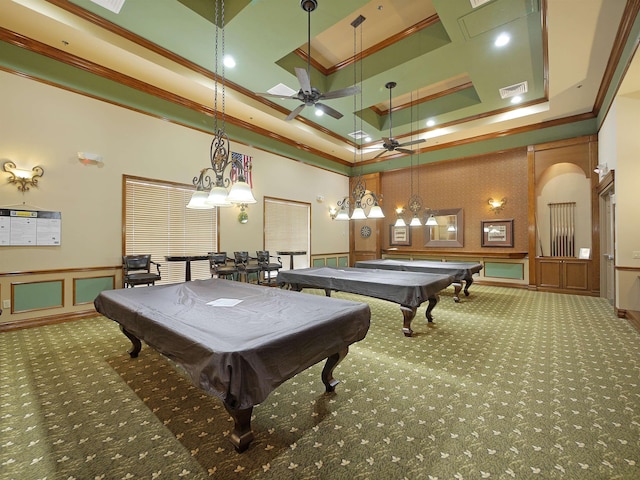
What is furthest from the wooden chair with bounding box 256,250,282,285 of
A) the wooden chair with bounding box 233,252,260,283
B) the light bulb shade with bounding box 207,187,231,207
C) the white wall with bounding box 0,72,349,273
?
the light bulb shade with bounding box 207,187,231,207

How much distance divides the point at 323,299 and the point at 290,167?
630 cm

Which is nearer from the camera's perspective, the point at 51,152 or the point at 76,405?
the point at 76,405

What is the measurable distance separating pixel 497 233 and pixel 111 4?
29.8 ft

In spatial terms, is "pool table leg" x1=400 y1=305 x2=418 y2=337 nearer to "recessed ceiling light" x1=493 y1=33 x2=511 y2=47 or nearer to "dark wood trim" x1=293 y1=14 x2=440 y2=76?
"recessed ceiling light" x1=493 y1=33 x2=511 y2=47

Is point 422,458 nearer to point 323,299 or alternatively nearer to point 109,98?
point 323,299

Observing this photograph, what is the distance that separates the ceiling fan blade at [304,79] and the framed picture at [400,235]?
6520 millimetres

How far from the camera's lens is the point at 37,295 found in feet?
14.0

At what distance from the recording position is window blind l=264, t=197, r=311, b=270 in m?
7.70

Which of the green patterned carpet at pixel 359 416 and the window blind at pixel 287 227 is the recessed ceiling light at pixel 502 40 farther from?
the window blind at pixel 287 227

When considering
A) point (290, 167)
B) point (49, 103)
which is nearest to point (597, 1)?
point (290, 167)

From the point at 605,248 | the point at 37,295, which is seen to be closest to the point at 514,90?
the point at 605,248

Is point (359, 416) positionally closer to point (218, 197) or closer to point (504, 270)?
point (218, 197)

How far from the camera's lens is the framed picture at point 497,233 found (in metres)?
7.61

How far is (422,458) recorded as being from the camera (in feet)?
5.54
